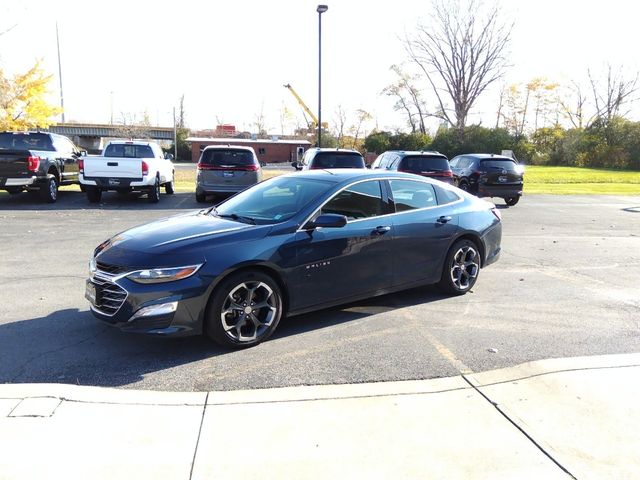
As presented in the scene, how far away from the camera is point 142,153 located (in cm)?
1627

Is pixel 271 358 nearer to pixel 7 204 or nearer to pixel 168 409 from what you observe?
pixel 168 409

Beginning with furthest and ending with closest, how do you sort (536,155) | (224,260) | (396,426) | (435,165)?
(536,155), (435,165), (224,260), (396,426)

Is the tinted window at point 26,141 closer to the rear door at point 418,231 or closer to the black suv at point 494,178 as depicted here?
the rear door at point 418,231

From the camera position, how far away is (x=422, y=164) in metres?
14.4

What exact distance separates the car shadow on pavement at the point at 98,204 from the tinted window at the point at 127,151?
1.42 metres

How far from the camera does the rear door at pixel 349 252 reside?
16.1 feet

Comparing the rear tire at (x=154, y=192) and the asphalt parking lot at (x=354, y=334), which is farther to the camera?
the rear tire at (x=154, y=192)

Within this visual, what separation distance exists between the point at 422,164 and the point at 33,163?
10530mm

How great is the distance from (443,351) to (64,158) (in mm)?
14849

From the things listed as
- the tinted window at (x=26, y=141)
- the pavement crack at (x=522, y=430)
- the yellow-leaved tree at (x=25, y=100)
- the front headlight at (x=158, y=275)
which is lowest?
the pavement crack at (x=522, y=430)

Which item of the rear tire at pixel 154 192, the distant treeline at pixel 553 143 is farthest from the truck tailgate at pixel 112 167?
the distant treeline at pixel 553 143

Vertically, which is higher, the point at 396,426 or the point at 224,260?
the point at 224,260

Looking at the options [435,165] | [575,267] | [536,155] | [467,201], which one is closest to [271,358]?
[467,201]

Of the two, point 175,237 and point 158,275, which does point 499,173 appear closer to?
point 175,237
